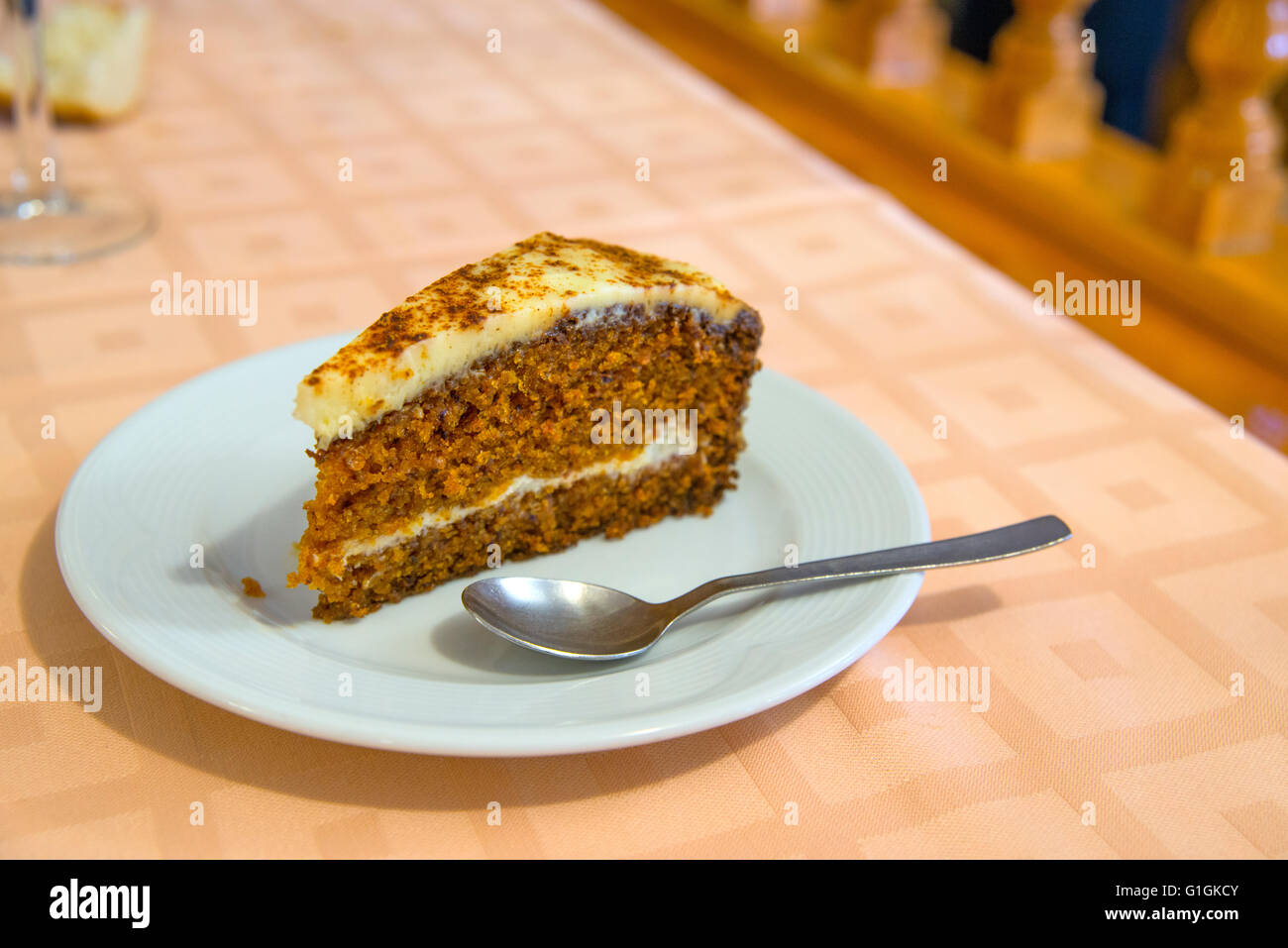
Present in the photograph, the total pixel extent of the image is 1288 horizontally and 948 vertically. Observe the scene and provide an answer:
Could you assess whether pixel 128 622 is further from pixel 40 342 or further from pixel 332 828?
pixel 40 342

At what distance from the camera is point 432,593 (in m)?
1.50

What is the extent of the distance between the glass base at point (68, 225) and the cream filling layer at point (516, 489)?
1.18m

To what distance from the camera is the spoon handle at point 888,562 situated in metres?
1.37

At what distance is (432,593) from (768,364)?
84 cm

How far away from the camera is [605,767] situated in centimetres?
125

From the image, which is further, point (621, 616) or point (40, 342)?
point (40, 342)

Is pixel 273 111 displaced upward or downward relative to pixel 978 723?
upward

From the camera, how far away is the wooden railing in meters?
2.30

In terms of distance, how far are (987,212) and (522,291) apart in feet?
5.51

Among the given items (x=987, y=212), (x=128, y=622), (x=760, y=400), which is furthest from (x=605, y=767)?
(x=987, y=212)

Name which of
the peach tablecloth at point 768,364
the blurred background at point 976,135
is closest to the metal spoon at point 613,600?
the peach tablecloth at point 768,364

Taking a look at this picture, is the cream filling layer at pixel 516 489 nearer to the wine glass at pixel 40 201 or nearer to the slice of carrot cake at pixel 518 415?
the slice of carrot cake at pixel 518 415

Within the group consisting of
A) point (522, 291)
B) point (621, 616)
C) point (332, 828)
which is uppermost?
point (522, 291)

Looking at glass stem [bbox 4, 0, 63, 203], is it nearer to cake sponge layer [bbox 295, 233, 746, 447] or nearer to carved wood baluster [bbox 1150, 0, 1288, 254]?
cake sponge layer [bbox 295, 233, 746, 447]
